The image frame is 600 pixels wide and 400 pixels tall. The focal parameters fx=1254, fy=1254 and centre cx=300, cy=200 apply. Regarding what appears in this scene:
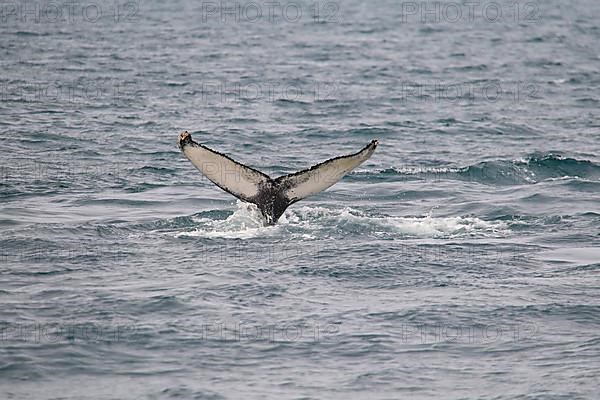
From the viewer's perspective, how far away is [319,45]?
149 ft

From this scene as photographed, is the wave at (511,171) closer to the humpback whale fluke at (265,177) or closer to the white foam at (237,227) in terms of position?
the white foam at (237,227)

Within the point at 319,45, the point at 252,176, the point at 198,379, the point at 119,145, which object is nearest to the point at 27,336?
the point at 198,379

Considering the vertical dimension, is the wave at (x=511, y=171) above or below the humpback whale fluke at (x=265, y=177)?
below

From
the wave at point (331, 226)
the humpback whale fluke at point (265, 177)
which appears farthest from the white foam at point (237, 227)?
the humpback whale fluke at point (265, 177)

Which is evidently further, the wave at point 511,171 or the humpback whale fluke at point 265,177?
the wave at point 511,171

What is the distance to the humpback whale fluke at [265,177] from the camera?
1264 centimetres

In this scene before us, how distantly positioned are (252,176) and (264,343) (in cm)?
307

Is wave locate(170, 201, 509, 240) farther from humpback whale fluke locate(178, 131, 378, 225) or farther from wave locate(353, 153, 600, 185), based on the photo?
wave locate(353, 153, 600, 185)

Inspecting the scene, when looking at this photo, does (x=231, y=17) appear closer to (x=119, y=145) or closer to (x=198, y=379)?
(x=119, y=145)

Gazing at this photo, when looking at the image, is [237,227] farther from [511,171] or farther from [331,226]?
[511,171]

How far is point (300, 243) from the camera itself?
13641 millimetres

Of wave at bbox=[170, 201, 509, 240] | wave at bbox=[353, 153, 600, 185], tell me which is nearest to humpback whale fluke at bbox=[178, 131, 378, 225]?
wave at bbox=[170, 201, 509, 240]

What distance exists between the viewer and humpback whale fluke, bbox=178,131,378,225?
1264cm

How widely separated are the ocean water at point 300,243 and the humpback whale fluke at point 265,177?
20.7 inches
